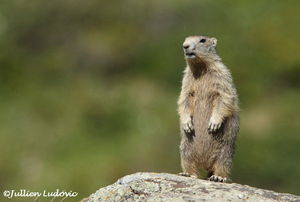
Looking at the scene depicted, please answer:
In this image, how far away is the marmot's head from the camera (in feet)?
46.0

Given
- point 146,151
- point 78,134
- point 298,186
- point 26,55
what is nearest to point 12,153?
point 78,134

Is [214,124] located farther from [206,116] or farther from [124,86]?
[124,86]

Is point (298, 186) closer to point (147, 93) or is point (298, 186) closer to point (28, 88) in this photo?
point (147, 93)

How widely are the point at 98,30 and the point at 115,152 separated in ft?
21.4

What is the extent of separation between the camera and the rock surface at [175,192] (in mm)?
11414

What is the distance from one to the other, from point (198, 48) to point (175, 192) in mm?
3232

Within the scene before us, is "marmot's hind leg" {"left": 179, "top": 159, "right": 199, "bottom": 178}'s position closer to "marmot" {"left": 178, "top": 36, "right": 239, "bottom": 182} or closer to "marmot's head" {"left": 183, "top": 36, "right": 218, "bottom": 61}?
"marmot" {"left": 178, "top": 36, "right": 239, "bottom": 182}

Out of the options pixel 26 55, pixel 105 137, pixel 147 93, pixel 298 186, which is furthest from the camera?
pixel 26 55

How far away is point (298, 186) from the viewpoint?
23281 mm

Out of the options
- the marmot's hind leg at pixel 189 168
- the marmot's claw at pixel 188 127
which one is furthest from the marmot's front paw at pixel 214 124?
the marmot's hind leg at pixel 189 168

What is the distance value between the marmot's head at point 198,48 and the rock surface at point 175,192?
8.67 ft

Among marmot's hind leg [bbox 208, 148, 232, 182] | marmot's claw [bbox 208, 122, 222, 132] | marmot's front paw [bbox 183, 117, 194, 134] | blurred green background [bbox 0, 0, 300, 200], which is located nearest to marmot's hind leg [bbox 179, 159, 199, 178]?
marmot's hind leg [bbox 208, 148, 232, 182]

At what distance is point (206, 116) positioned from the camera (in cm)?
1384

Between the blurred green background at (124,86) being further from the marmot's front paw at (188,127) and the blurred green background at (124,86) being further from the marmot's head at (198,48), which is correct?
the marmot's front paw at (188,127)
